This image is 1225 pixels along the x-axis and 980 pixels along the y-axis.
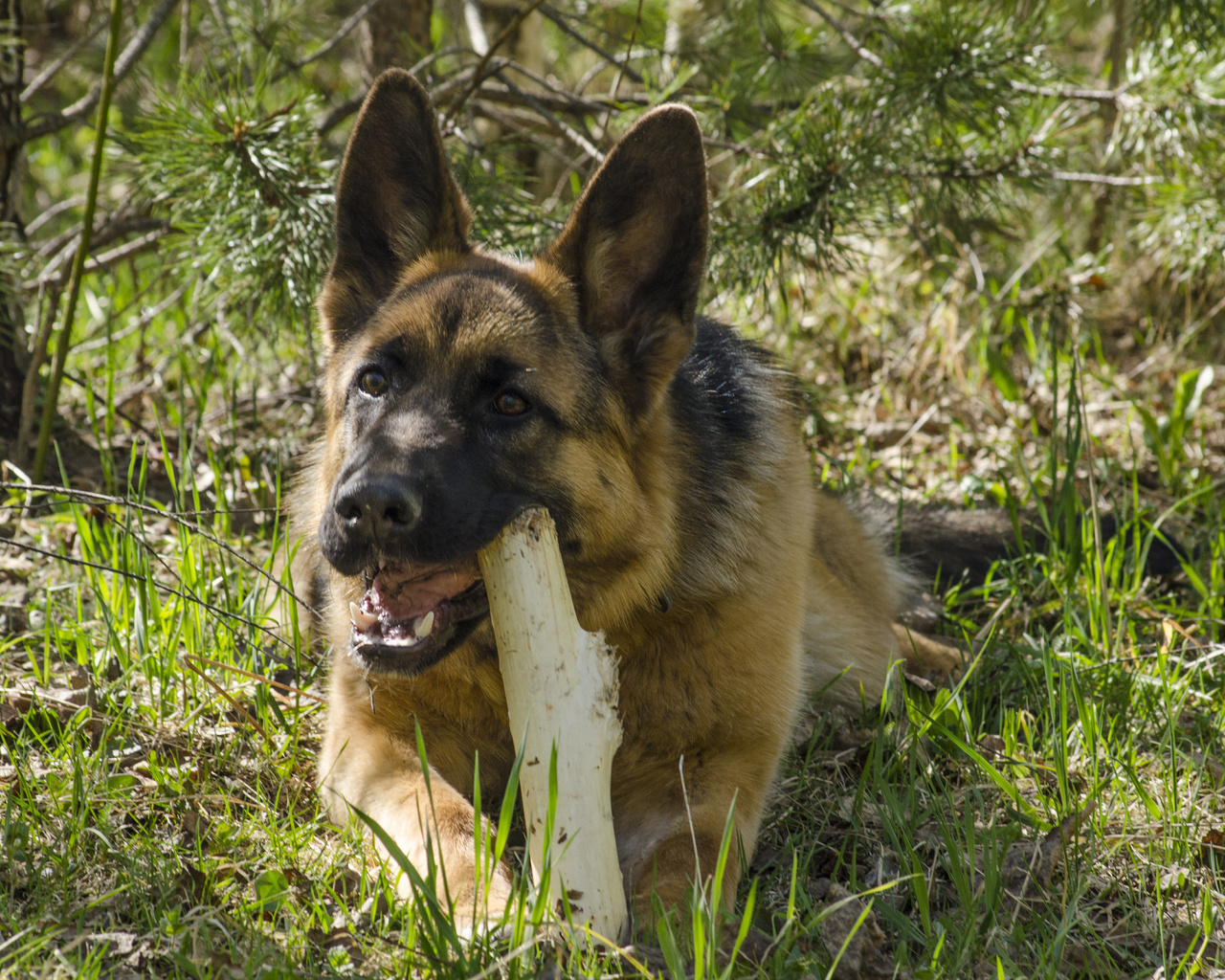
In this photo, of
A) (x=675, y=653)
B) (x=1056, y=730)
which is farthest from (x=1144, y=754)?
(x=675, y=653)

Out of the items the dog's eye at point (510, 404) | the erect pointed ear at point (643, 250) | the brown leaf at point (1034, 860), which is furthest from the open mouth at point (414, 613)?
the brown leaf at point (1034, 860)

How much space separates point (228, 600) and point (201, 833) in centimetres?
108

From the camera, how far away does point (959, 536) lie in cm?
434

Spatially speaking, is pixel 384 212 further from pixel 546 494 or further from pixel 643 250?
pixel 546 494

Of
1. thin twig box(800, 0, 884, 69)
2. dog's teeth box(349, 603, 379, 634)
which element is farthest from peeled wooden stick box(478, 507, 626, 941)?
thin twig box(800, 0, 884, 69)

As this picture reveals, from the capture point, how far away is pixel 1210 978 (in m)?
2.15

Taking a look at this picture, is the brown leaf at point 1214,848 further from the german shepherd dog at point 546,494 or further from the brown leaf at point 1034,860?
the german shepherd dog at point 546,494

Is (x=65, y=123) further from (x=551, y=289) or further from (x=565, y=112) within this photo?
(x=551, y=289)

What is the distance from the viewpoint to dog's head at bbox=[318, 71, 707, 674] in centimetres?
243

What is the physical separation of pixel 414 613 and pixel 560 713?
529mm

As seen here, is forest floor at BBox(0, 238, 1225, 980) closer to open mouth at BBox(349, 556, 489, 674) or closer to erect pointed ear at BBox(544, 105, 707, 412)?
open mouth at BBox(349, 556, 489, 674)

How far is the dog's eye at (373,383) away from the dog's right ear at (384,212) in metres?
0.36

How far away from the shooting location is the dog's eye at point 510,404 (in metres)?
2.65

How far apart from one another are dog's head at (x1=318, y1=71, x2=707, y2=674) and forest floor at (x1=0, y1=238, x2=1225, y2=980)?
59cm
